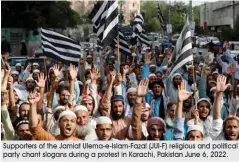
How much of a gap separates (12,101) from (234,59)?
4.24 meters

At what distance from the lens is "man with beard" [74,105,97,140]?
4797 mm

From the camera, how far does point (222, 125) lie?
4.84 meters

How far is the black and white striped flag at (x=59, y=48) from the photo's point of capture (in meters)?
6.15

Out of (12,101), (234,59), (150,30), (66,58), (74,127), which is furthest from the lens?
(150,30)

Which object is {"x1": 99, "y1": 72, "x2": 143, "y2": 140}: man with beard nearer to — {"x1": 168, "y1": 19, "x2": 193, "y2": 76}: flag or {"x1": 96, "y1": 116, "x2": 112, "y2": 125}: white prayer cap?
{"x1": 96, "y1": 116, "x2": 112, "y2": 125}: white prayer cap

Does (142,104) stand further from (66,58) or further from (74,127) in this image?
(66,58)

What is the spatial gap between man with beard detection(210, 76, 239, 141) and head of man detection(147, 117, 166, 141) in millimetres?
467

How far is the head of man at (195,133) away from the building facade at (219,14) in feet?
35.7

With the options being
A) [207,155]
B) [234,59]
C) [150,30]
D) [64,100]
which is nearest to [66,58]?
[64,100]

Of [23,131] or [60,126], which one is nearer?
[60,126]

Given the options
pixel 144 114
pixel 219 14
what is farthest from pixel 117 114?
pixel 219 14

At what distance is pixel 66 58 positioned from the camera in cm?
622

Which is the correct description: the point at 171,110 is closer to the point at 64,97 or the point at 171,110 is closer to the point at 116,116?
the point at 116,116

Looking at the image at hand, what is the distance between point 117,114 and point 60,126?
67cm
